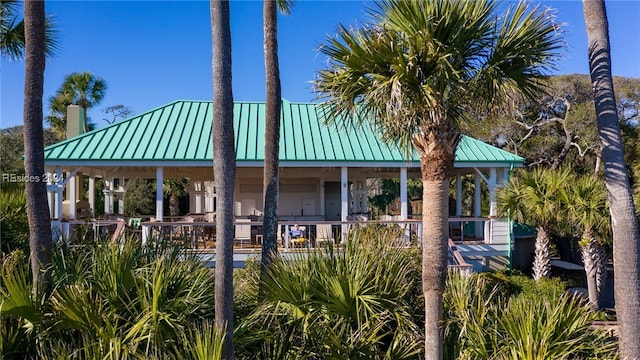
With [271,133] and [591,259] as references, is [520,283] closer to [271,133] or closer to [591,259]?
[591,259]

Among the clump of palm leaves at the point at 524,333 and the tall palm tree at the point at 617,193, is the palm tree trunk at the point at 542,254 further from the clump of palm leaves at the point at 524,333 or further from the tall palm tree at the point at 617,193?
the tall palm tree at the point at 617,193

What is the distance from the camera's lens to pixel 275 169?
27.5ft

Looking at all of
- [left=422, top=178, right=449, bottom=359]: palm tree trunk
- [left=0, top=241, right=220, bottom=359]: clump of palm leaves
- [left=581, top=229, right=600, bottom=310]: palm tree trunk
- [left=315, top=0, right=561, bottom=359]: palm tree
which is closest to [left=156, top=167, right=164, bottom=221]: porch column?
[left=0, top=241, right=220, bottom=359]: clump of palm leaves

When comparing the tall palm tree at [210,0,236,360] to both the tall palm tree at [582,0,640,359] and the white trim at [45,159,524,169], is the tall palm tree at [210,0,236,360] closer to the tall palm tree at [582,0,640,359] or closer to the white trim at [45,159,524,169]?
the tall palm tree at [582,0,640,359]

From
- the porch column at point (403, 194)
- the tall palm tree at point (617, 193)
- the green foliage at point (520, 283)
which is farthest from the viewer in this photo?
the porch column at point (403, 194)

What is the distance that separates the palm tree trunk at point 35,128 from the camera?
634 centimetres

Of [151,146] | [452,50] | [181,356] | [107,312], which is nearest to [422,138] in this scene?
[452,50]

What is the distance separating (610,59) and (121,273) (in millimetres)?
6999

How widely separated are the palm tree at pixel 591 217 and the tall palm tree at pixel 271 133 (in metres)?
8.33

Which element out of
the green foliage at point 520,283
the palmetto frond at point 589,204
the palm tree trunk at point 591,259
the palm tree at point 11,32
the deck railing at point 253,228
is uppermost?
the palm tree at point 11,32

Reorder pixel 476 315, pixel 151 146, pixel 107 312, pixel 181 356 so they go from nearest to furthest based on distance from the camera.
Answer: pixel 181 356
pixel 107 312
pixel 476 315
pixel 151 146

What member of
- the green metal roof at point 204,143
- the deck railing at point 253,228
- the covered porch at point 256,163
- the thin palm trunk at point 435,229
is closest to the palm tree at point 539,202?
the covered porch at point 256,163

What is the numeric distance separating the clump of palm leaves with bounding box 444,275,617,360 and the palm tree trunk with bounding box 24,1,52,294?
605 centimetres

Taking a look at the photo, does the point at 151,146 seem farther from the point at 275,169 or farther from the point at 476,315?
the point at 476,315
